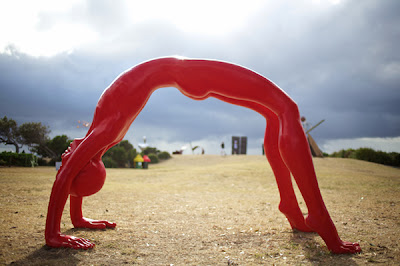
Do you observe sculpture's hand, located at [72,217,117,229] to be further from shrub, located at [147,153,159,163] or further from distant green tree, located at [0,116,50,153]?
shrub, located at [147,153,159,163]

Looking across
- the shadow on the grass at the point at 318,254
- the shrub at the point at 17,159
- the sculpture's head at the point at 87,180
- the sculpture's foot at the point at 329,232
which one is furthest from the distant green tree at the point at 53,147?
the sculpture's foot at the point at 329,232

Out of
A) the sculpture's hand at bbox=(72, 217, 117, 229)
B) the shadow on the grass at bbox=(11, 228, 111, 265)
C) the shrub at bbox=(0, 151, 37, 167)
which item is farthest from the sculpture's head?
the shrub at bbox=(0, 151, 37, 167)

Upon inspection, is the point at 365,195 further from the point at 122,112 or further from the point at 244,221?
the point at 122,112

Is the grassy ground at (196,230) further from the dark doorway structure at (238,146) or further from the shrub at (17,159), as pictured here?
the dark doorway structure at (238,146)

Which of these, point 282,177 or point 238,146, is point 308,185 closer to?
point 282,177

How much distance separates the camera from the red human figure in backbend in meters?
3.46

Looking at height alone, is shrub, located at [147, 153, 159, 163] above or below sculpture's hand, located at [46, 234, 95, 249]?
above

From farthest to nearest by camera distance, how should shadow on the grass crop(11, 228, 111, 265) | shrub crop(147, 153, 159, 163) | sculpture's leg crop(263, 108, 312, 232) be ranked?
shrub crop(147, 153, 159, 163)
sculpture's leg crop(263, 108, 312, 232)
shadow on the grass crop(11, 228, 111, 265)

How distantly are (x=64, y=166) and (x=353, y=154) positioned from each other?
26.1 m

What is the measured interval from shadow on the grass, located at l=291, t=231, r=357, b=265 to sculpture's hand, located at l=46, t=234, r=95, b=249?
9.72 ft

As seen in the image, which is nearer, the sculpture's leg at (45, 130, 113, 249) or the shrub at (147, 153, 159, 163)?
the sculpture's leg at (45, 130, 113, 249)

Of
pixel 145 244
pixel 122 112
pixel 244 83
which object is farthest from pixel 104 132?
pixel 244 83

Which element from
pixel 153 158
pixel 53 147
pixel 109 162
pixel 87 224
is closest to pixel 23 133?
pixel 53 147

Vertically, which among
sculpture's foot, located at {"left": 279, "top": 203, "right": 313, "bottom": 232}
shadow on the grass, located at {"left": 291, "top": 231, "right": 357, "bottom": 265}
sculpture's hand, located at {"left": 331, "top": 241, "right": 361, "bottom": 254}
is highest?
sculpture's foot, located at {"left": 279, "top": 203, "right": 313, "bottom": 232}
